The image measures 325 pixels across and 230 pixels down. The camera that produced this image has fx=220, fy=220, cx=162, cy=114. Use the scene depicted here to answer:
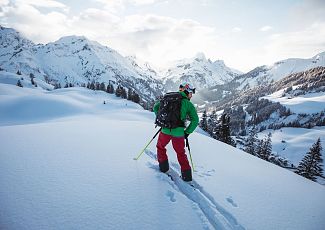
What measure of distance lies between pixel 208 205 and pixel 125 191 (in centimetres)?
216

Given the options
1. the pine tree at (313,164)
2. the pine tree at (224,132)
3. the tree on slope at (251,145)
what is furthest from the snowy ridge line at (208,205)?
the tree on slope at (251,145)

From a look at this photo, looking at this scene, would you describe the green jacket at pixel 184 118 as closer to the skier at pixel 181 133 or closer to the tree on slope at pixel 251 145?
the skier at pixel 181 133

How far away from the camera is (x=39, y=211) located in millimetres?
4156

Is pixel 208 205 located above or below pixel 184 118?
below

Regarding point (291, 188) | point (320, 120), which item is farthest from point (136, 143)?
point (320, 120)

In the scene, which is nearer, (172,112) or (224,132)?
(172,112)

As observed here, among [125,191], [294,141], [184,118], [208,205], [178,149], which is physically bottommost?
[294,141]

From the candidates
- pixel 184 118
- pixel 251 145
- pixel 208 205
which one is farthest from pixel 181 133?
pixel 251 145

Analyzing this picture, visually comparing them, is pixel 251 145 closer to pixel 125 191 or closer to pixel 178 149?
pixel 178 149

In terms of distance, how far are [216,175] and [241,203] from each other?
168cm

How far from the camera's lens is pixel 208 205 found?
5.68 m

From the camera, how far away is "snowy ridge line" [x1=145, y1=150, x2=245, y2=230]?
5117 millimetres

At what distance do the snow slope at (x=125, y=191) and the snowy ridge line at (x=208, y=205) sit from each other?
25 millimetres

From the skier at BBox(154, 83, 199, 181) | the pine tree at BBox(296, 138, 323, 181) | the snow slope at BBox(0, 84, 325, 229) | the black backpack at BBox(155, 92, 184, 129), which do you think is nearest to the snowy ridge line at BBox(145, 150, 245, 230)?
the snow slope at BBox(0, 84, 325, 229)
